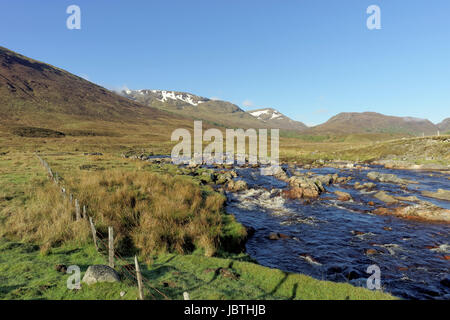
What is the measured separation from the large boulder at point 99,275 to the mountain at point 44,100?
417 ft

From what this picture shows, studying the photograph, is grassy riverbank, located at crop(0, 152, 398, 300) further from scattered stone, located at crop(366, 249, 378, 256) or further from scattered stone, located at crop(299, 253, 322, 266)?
scattered stone, located at crop(366, 249, 378, 256)

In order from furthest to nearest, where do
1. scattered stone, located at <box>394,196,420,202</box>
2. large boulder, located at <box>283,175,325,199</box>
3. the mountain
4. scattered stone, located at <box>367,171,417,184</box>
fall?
the mountain → scattered stone, located at <box>367,171,417,184</box> → large boulder, located at <box>283,175,325,199</box> → scattered stone, located at <box>394,196,420,202</box>

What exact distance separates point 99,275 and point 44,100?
183768 millimetres

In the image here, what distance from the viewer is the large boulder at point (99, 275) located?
721cm

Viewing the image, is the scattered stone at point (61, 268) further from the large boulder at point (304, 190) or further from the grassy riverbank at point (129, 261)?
the large boulder at point (304, 190)

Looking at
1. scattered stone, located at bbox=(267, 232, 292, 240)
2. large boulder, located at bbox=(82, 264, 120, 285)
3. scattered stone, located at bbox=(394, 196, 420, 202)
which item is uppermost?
large boulder, located at bbox=(82, 264, 120, 285)

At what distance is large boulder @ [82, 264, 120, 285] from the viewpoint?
23.7ft

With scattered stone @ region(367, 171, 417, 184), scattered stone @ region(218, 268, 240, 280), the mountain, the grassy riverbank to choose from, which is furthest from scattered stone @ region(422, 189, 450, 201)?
the mountain

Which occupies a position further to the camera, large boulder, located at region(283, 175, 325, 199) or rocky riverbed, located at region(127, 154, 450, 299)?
large boulder, located at region(283, 175, 325, 199)

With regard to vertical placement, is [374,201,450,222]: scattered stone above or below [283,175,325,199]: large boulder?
below

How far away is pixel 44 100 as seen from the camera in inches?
5778

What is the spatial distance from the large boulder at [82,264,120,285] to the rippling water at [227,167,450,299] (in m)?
7.11

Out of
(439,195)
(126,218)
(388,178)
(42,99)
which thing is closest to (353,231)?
(439,195)

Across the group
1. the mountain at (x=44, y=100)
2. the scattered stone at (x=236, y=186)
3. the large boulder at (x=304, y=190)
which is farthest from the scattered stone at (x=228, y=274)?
the mountain at (x=44, y=100)
